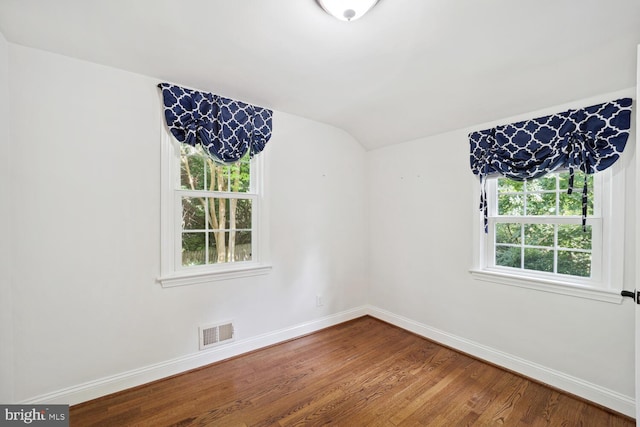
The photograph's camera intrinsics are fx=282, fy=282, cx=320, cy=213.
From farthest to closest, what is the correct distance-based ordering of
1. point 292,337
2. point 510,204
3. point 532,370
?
point 292,337, point 510,204, point 532,370

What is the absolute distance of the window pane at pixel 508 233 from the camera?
257cm

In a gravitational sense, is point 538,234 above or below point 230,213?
below

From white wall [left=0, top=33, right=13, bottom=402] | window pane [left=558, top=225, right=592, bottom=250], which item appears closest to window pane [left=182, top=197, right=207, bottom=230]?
white wall [left=0, top=33, right=13, bottom=402]

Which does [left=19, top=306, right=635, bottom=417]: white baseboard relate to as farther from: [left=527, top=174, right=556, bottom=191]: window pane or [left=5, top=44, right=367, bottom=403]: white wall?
[left=527, top=174, right=556, bottom=191]: window pane

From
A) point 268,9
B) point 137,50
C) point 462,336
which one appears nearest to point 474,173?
point 462,336

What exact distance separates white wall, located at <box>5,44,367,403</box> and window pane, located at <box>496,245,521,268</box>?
236cm

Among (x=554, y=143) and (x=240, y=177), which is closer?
(x=554, y=143)

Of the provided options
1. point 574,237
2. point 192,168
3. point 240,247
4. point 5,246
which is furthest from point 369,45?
point 5,246

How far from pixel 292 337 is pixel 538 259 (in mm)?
2441

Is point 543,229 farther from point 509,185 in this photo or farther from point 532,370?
point 532,370

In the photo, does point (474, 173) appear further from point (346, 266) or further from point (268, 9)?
point (268, 9)

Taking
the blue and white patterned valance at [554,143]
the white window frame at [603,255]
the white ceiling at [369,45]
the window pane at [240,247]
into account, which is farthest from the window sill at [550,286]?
the window pane at [240,247]

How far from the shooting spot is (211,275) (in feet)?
8.29

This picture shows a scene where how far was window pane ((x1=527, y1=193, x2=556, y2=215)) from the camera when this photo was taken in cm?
236
